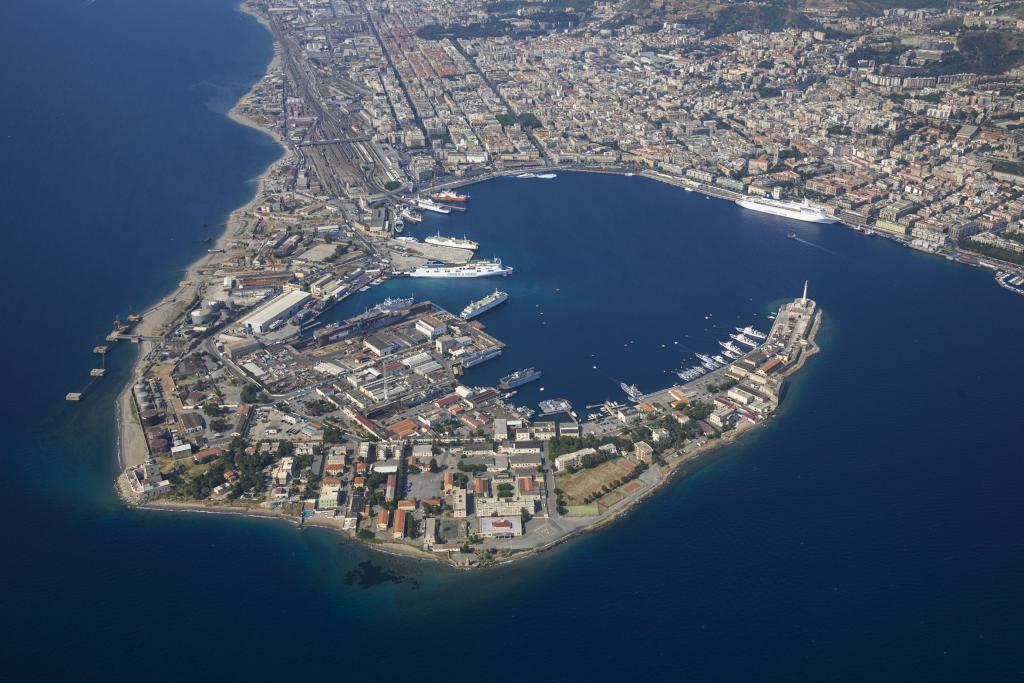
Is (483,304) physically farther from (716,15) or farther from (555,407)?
(716,15)

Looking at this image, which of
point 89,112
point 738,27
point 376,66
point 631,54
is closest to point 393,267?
point 89,112

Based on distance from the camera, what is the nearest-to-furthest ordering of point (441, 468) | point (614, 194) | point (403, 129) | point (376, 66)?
1. point (441, 468)
2. point (614, 194)
3. point (403, 129)
4. point (376, 66)

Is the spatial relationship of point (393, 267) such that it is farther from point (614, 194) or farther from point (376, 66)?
point (376, 66)

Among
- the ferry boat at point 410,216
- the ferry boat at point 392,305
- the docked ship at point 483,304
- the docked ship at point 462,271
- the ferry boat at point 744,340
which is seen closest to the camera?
the ferry boat at point 744,340

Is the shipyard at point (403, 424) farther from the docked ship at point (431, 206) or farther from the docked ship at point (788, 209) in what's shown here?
the docked ship at point (788, 209)

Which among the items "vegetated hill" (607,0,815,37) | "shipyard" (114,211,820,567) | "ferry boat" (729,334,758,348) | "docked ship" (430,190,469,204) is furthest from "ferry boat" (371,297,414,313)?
"vegetated hill" (607,0,815,37)

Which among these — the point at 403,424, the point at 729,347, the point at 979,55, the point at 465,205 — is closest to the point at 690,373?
the point at 729,347

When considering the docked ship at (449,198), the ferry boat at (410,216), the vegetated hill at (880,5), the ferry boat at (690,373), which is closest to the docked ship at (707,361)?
the ferry boat at (690,373)

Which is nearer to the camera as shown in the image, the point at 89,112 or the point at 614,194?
the point at 614,194
